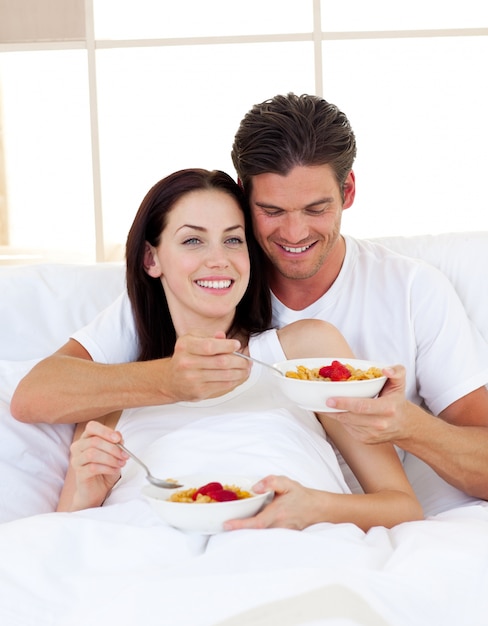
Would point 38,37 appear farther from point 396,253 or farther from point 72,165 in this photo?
point 396,253

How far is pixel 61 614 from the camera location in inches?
56.0

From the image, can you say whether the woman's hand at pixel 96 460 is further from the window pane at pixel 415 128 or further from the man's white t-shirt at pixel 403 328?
the window pane at pixel 415 128

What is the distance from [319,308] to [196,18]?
3.42 m

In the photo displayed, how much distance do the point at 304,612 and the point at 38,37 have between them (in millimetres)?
4768

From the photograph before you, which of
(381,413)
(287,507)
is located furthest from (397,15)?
(287,507)

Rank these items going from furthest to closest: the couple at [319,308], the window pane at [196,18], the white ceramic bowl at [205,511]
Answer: the window pane at [196,18]
the couple at [319,308]
the white ceramic bowl at [205,511]

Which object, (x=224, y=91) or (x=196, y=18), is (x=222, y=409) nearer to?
(x=224, y=91)

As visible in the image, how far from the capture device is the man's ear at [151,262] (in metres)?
2.31

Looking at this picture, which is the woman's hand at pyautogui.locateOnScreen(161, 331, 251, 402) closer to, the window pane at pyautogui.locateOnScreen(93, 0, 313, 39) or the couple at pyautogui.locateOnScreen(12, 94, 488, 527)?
the couple at pyautogui.locateOnScreen(12, 94, 488, 527)

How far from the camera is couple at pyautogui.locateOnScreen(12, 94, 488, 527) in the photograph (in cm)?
208

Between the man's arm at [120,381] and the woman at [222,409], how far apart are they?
7 centimetres

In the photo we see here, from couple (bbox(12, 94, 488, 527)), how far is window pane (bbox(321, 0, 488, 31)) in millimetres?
3125

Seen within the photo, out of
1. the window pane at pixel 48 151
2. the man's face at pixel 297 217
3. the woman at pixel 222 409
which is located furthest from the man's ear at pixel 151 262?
the window pane at pixel 48 151

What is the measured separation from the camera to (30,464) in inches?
87.3
